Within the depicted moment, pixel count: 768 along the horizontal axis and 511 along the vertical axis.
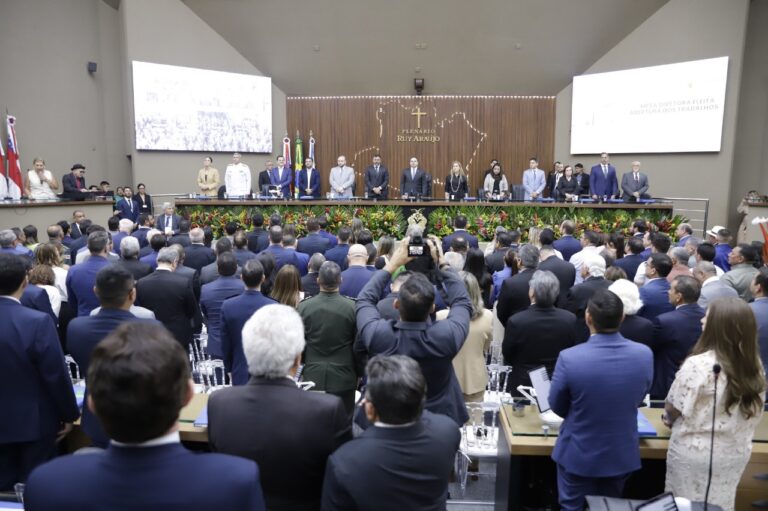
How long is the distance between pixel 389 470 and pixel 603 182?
10992 millimetres

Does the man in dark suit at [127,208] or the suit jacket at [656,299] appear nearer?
the suit jacket at [656,299]

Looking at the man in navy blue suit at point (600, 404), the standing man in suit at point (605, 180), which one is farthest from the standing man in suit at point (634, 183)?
the man in navy blue suit at point (600, 404)

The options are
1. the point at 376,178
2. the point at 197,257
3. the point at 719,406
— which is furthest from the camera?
the point at 376,178

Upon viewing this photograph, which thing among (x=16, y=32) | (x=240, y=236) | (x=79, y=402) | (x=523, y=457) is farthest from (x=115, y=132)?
(x=523, y=457)

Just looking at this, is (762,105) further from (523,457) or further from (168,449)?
(168,449)

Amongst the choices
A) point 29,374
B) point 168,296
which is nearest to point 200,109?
point 168,296

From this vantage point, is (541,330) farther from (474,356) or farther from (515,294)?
(515,294)

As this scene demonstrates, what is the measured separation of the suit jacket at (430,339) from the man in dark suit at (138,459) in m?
1.23

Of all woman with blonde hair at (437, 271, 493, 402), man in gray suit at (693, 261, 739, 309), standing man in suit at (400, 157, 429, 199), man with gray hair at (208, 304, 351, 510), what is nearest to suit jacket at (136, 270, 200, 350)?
woman with blonde hair at (437, 271, 493, 402)

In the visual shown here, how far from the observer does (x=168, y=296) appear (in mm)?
4453

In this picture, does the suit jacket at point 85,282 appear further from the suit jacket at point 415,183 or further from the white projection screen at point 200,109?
the white projection screen at point 200,109

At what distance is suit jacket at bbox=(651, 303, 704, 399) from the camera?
3.60 metres

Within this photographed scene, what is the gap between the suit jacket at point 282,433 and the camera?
72.9 inches

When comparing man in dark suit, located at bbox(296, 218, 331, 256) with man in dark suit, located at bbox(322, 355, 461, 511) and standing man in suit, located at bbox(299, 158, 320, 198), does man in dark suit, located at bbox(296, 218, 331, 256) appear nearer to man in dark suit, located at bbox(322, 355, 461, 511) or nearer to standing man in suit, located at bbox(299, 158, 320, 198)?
man in dark suit, located at bbox(322, 355, 461, 511)
